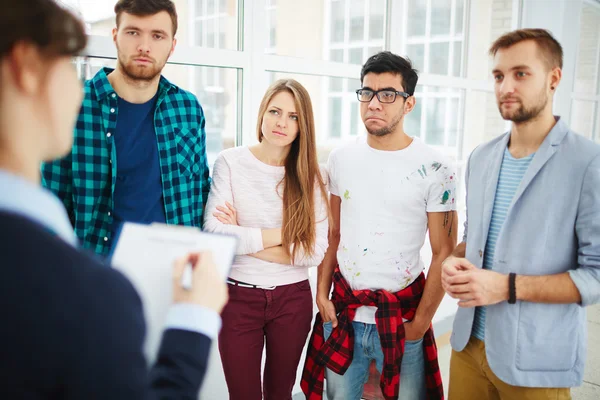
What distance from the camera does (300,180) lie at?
1938 mm

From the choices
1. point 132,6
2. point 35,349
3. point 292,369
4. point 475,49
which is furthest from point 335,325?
point 475,49

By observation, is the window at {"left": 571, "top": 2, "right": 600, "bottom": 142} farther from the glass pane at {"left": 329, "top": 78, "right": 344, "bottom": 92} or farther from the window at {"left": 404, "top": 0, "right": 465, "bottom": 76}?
the glass pane at {"left": 329, "top": 78, "right": 344, "bottom": 92}

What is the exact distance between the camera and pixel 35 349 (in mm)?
523

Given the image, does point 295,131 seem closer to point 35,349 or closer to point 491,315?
point 491,315

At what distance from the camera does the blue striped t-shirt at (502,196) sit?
160 centimetres

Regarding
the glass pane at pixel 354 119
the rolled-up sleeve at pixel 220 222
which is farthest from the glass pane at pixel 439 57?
the rolled-up sleeve at pixel 220 222

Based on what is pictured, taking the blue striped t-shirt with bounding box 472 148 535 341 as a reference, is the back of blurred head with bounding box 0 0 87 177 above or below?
above

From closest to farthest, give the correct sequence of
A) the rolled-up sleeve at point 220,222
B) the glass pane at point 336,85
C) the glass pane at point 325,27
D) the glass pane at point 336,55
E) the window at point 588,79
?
the rolled-up sleeve at point 220,222 → the glass pane at point 325,27 → the glass pane at point 336,85 → the glass pane at point 336,55 → the window at point 588,79

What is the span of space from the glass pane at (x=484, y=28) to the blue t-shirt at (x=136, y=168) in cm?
355

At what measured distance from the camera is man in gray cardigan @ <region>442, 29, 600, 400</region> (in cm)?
144

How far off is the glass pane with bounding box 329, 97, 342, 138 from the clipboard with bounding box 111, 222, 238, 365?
272 centimetres

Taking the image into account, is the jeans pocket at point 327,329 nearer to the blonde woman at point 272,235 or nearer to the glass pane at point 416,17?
the blonde woman at point 272,235

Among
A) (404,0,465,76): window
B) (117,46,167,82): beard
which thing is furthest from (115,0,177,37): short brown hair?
(404,0,465,76): window

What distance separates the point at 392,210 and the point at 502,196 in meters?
0.42
